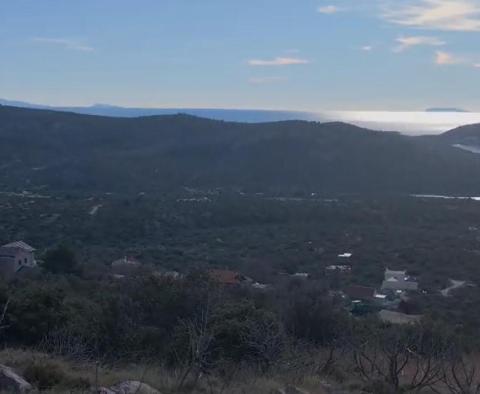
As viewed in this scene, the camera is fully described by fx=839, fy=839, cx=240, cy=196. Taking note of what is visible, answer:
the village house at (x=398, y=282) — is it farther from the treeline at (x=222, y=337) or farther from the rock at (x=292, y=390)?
the rock at (x=292, y=390)

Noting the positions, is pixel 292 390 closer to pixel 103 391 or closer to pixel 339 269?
pixel 103 391

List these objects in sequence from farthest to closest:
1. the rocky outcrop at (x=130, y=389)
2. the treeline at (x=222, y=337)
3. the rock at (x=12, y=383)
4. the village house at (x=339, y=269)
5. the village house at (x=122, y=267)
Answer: the village house at (x=339, y=269)
the village house at (x=122, y=267)
the treeline at (x=222, y=337)
the rocky outcrop at (x=130, y=389)
the rock at (x=12, y=383)

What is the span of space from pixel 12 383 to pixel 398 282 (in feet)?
66.5

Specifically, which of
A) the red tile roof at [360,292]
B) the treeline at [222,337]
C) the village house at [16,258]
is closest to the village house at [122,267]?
the village house at [16,258]

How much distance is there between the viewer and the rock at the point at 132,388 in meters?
6.44

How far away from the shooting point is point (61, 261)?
76.7 ft

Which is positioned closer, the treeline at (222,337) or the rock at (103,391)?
the rock at (103,391)

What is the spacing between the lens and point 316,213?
42.5 m

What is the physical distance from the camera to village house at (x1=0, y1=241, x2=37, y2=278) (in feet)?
77.0

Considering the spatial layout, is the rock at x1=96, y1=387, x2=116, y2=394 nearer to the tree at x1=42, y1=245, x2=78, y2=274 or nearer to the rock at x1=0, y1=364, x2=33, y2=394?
the rock at x1=0, y1=364, x2=33, y2=394

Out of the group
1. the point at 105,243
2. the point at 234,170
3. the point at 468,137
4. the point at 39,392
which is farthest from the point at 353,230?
the point at 468,137

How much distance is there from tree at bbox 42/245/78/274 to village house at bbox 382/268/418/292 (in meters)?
8.97

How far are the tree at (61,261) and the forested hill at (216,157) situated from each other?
91.3 feet

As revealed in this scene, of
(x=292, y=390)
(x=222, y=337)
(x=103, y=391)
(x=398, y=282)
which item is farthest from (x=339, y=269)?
(x=103, y=391)
